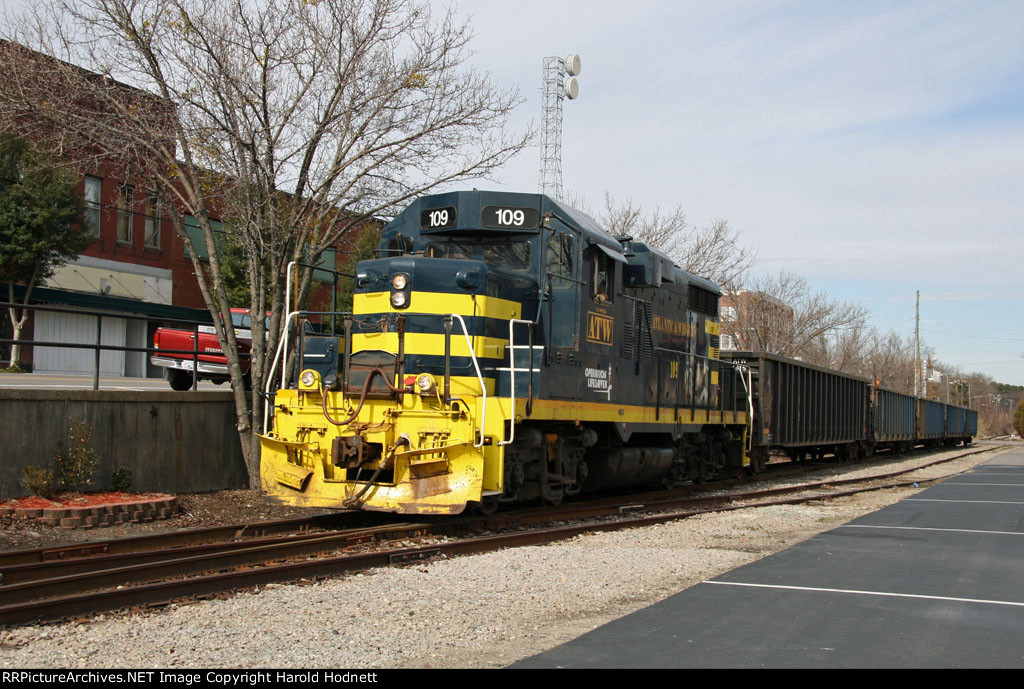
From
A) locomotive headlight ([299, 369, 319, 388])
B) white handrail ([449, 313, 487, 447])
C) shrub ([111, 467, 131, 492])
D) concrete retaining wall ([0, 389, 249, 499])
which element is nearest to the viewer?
white handrail ([449, 313, 487, 447])

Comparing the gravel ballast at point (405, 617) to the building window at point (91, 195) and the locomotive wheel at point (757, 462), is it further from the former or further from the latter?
the building window at point (91, 195)

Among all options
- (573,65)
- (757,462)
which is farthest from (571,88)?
(757,462)

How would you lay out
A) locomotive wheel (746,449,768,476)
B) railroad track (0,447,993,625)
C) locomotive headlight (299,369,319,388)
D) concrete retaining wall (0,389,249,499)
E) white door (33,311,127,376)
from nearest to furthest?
railroad track (0,447,993,625)
locomotive headlight (299,369,319,388)
concrete retaining wall (0,389,249,499)
locomotive wheel (746,449,768,476)
white door (33,311,127,376)

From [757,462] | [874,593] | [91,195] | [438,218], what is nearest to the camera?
[874,593]

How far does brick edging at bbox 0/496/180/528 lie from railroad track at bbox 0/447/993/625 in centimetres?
159

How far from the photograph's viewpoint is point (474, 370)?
932cm

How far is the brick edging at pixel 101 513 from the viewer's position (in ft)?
29.4

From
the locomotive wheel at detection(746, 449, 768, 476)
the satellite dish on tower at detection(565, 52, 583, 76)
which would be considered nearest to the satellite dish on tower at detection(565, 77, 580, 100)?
the satellite dish on tower at detection(565, 52, 583, 76)

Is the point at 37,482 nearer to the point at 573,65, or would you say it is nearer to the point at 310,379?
the point at 310,379

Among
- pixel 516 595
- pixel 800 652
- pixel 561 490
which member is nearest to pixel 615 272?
pixel 561 490

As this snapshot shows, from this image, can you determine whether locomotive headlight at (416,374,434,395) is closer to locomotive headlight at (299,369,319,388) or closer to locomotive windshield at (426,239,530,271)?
locomotive headlight at (299,369,319,388)

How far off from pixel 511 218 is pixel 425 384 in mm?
2422

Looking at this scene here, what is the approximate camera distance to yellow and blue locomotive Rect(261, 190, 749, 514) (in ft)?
28.7

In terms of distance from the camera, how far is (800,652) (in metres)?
4.92
